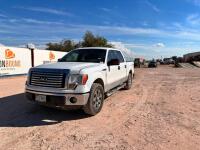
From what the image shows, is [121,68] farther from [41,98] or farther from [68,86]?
[41,98]

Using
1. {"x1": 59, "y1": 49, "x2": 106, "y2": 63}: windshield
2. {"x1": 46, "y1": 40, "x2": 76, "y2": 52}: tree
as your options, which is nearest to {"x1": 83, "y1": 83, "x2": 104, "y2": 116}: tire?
{"x1": 59, "y1": 49, "x2": 106, "y2": 63}: windshield

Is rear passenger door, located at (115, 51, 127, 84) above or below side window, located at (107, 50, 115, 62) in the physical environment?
below

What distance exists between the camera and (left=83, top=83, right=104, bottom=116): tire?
622 centimetres

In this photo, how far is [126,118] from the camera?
6348 mm

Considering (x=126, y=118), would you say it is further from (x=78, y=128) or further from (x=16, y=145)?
(x=16, y=145)

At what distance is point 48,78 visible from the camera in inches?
238

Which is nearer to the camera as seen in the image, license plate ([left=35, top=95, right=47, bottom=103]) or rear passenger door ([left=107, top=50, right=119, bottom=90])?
license plate ([left=35, top=95, right=47, bottom=103])

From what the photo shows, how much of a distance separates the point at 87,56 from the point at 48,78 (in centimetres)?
217

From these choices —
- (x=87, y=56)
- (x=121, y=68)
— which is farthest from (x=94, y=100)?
(x=121, y=68)

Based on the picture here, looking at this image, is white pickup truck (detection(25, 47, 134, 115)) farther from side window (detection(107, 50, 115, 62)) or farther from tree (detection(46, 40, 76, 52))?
tree (detection(46, 40, 76, 52))

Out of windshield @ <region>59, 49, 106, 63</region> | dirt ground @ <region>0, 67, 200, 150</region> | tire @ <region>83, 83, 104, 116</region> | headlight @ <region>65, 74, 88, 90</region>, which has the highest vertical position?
windshield @ <region>59, 49, 106, 63</region>

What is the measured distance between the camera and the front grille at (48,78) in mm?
5922

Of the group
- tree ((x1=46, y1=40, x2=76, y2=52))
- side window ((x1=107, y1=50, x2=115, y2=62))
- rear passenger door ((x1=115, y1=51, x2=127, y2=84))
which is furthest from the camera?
tree ((x1=46, y1=40, x2=76, y2=52))

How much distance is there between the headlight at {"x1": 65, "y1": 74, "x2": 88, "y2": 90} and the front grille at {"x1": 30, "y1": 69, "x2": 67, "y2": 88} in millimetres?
124
